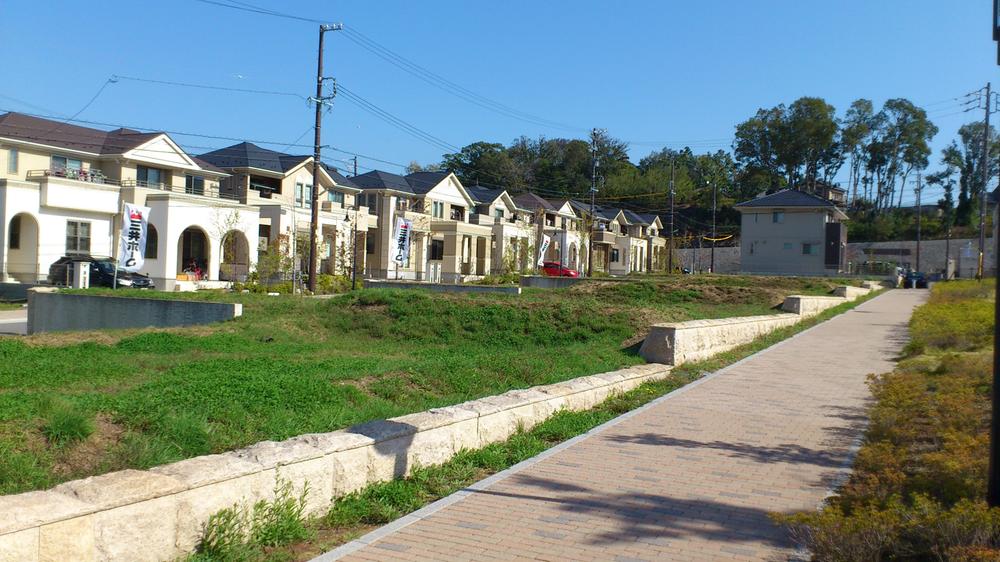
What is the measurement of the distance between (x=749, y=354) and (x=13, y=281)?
35596 mm

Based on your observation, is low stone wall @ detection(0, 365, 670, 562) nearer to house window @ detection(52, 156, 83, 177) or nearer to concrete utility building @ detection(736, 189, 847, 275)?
house window @ detection(52, 156, 83, 177)

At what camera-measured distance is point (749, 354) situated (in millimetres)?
16828

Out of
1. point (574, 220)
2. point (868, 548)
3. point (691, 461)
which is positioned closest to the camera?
point (868, 548)

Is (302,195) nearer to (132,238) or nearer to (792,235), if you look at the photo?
(132,238)

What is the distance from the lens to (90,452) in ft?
20.9

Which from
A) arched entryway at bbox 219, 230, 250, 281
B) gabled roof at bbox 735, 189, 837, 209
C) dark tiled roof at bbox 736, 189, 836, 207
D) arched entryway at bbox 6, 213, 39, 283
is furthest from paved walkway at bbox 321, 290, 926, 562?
dark tiled roof at bbox 736, 189, 836, 207

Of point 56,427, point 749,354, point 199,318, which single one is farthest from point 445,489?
point 199,318

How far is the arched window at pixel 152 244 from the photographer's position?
40.4 meters

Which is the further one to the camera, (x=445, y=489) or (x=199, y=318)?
(x=199, y=318)

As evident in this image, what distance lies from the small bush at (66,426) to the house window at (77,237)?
37.5m

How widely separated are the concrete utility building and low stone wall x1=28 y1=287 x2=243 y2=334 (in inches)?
2107

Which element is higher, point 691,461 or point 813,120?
point 813,120

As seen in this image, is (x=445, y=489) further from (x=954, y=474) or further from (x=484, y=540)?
(x=954, y=474)

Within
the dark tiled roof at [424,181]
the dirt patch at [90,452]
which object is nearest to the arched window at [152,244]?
the dark tiled roof at [424,181]
